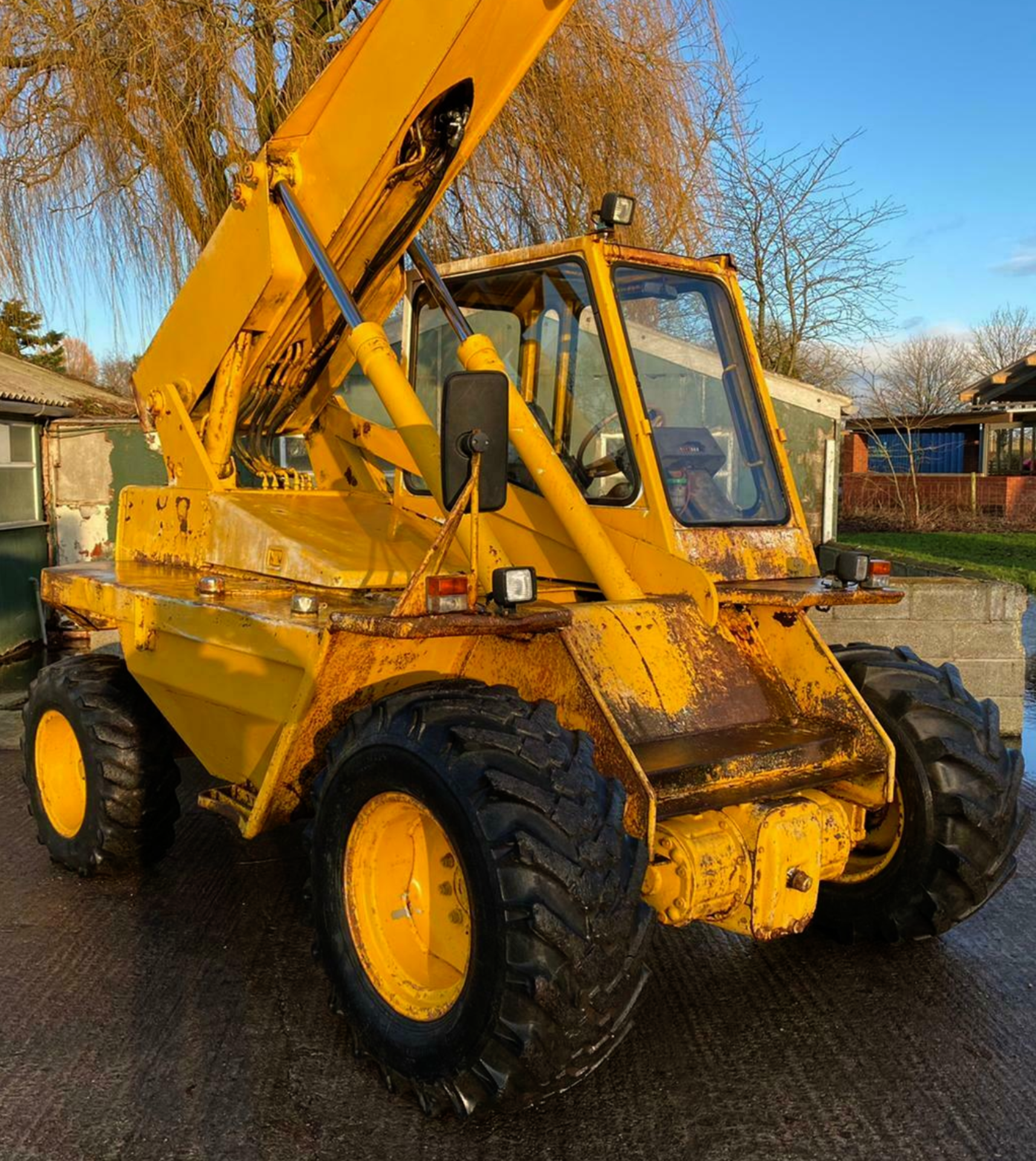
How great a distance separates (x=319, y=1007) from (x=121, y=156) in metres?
8.08

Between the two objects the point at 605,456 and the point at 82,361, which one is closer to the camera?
the point at 605,456

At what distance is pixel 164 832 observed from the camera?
16.1ft

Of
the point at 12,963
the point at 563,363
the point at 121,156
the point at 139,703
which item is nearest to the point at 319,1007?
the point at 12,963

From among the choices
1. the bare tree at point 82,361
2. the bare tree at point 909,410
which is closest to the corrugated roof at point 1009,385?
the bare tree at point 909,410

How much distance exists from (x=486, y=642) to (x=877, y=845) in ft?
5.42

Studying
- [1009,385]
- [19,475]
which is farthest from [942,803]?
[1009,385]

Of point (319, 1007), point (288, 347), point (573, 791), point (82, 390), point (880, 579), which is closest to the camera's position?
point (573, 791)

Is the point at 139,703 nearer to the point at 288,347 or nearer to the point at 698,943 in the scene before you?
the point at 288,347

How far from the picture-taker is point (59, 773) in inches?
205

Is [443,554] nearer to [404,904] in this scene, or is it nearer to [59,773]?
[404,904]

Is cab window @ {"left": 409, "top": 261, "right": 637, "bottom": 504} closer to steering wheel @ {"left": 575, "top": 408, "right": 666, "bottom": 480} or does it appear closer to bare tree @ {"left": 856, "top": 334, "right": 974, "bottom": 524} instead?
steering wheel @ {"left": 575, "top": 408, "right": 666, "bottom": 480}

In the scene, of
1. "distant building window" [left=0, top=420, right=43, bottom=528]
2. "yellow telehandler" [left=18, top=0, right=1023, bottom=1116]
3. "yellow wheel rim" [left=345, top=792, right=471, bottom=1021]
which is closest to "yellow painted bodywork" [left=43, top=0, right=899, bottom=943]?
"yellow telehandler" [left=18, top=0, right=1023, bottom=1116]

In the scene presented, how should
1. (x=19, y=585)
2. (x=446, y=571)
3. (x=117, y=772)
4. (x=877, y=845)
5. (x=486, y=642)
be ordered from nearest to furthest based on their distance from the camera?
1. (x=486, y=642)
2. (x=877, y=845)
3. (x=446, y=571)
4. (x=117, y=772)
5. (x=19, y=585)

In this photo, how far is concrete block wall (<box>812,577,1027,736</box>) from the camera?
24.3 ft
